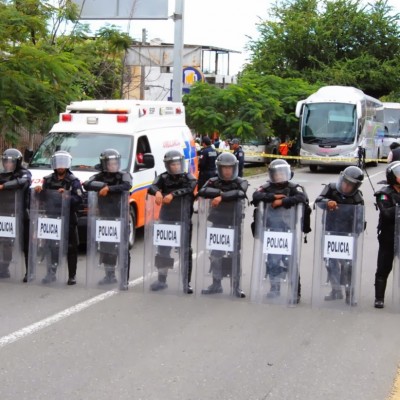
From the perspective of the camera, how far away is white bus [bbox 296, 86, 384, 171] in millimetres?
29688

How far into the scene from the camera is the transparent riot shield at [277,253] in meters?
7.98

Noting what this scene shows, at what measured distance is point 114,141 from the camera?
11430 mm

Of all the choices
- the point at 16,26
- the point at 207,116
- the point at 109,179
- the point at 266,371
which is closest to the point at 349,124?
the point at 207,116

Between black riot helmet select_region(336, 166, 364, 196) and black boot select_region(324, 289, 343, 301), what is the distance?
105 centimetres

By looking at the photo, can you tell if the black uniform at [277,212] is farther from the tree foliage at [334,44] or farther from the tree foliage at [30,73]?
the tree foliage at [334,44]

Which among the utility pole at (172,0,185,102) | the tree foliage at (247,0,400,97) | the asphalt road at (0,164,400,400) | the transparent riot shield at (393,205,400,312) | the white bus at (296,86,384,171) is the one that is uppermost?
the tree foliage at (247,0,400,97)

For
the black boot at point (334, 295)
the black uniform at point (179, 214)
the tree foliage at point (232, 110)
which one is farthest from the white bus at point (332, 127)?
the black boot at point (334, 295)

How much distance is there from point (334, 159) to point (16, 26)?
18.7m

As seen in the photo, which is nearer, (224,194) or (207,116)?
(224,194)

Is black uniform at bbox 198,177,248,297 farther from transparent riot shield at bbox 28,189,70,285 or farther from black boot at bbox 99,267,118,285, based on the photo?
transparent riot shield at bbox 28,189,70,285

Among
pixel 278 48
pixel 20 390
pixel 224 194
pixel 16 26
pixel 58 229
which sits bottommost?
pixel 20 390

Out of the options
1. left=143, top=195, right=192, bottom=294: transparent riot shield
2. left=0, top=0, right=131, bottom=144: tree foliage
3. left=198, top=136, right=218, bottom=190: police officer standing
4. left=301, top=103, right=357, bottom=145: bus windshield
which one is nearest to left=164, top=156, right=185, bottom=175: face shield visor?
left=143, top=195, right=192, bottom=294: transparent riot shield

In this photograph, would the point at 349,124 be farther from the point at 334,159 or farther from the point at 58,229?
the point at 58,229

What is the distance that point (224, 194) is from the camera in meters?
A: 8.04
